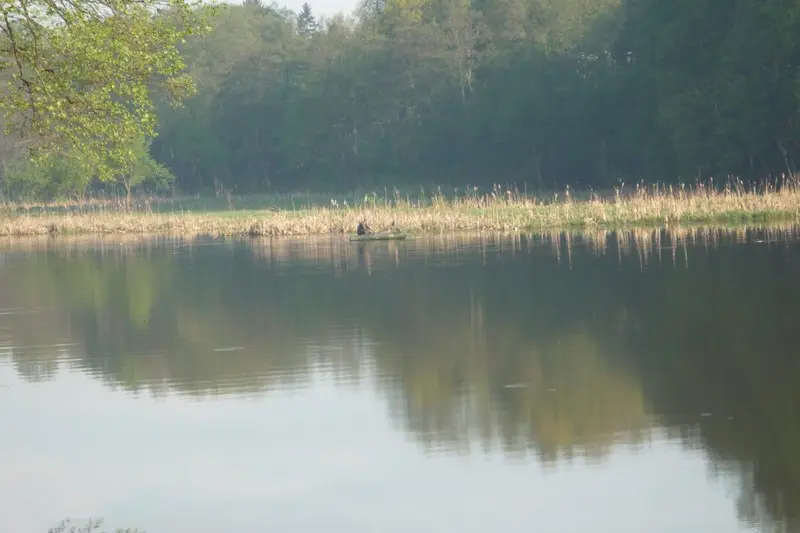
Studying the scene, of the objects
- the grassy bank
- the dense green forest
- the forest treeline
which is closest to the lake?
the grassy bank

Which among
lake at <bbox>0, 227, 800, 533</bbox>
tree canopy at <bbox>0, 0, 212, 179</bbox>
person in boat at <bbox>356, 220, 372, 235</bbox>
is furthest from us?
person in boat at <bbox>356, 220, 372, 235</bbox>

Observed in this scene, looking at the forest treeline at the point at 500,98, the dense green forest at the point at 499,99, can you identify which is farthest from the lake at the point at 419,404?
→ the forest treeline at the point at 500,98

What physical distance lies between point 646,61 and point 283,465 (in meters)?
57.5

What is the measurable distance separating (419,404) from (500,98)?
66314 millimetres

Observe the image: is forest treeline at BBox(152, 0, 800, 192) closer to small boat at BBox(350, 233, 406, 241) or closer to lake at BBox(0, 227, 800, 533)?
small boat at BBox(350, 233, 406, 241)

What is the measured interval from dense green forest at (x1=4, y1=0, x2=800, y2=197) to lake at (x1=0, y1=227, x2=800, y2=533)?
1162 inches

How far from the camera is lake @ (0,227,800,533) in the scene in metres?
10.1

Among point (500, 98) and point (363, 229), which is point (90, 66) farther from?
point (500, 98)

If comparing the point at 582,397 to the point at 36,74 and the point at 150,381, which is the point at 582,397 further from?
the point at 36,74

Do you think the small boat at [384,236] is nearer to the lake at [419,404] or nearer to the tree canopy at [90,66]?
the lake at [419,404]

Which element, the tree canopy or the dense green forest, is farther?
the dense green forest

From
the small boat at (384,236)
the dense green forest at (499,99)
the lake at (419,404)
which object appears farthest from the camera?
the dense green forest at (499,99)

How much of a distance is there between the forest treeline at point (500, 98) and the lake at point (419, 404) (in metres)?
30.0

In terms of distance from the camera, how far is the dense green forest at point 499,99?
5584 cm
